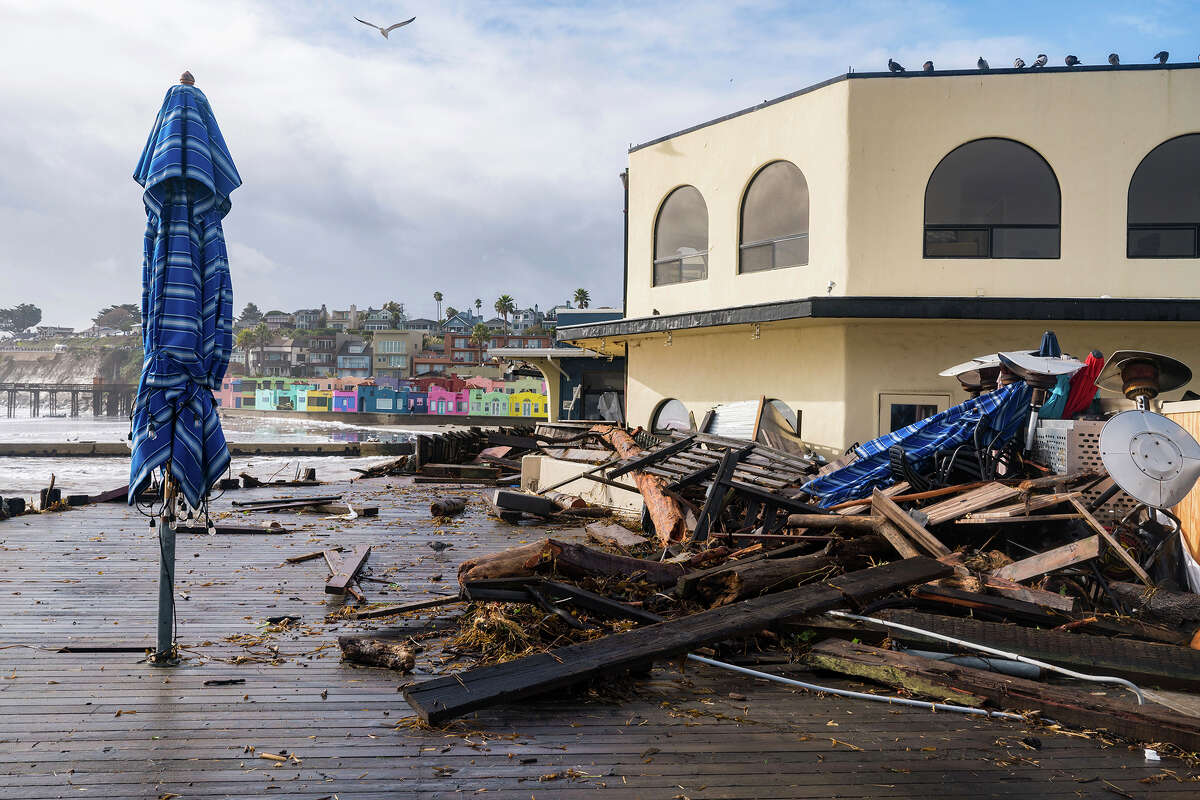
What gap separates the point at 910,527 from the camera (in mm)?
7090

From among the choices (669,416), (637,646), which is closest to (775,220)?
(669,416)

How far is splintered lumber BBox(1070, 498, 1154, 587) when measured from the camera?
246 inches

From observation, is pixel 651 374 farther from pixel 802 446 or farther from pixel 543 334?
pixel 543 334

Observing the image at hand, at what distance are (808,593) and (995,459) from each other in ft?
15.1

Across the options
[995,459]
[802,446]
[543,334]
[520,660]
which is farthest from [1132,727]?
[543,334]

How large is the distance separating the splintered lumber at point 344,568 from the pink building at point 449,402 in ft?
244

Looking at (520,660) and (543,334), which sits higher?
(543,334)

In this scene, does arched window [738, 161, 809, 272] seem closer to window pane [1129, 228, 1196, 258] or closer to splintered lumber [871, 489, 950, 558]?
window pane [1129, 228, 1196, 258]

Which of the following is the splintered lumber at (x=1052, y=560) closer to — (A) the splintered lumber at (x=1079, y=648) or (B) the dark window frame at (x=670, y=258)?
(A) the splintered lumber at (x=1079, y=648)

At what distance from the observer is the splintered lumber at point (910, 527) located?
6852 mm

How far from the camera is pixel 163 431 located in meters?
4.74

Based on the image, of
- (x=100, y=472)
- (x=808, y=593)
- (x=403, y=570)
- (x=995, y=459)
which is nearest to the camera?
(x=808, y=593)

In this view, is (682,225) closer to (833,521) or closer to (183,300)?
(833,521)

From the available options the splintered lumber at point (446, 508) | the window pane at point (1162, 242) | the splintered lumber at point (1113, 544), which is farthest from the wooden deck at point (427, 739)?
the window pane at point (1162, 242)
